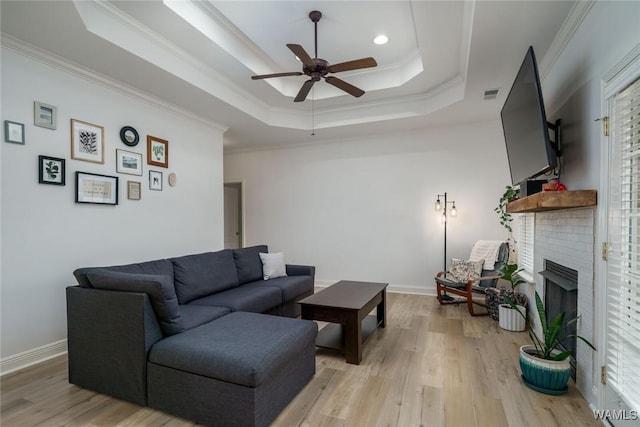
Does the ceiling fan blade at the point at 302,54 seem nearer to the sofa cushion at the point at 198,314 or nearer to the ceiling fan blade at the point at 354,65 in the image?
the ceiling fan blade at the point at 354,65

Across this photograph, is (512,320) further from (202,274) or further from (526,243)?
(202,274)

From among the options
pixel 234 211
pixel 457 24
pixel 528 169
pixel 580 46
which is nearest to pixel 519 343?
pixel 528 169

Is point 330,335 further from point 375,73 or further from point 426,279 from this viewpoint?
point 375,73

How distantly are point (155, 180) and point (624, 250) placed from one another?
4341mm

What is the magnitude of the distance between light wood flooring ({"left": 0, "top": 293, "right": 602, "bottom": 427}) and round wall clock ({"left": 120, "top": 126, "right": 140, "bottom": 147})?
2.23m

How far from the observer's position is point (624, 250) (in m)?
1.71

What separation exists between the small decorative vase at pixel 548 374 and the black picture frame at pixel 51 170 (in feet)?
13.7

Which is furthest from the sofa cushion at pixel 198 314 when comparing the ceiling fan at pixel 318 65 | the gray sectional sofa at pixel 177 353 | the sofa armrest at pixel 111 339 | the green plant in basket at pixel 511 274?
the green plant in basket at pixel 511 274

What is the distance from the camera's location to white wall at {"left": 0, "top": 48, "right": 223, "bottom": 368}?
2.60 meters

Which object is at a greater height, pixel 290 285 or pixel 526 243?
pixel 526 243

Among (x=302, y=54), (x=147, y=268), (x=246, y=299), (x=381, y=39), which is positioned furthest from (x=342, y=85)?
(x=147, y=268)

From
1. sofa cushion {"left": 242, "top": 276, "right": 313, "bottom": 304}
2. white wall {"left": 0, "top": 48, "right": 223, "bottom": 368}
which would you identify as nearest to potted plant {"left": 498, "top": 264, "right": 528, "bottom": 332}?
sofa cushion {"left": 242, "top": 276, "right": 313, "bottom": 304}

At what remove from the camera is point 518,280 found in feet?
12.1

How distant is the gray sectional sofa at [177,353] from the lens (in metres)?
1.80
